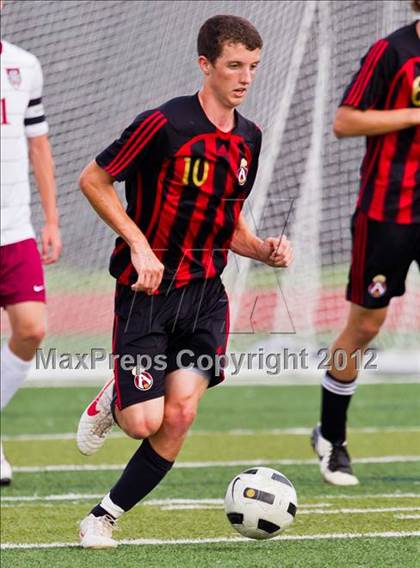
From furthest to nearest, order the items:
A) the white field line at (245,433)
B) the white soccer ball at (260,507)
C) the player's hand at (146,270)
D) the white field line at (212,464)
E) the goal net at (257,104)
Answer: the white field line at (245,433), the goal net at (257,104), the white field line at (212,464), the white soccer ball at (260,507), the player's hand at (146,270)

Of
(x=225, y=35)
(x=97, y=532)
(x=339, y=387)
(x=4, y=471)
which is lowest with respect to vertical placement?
(x=4, y=471)

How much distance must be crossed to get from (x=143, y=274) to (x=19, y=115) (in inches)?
81.8

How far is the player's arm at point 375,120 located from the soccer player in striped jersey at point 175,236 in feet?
2.76

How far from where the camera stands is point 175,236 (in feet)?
16.8

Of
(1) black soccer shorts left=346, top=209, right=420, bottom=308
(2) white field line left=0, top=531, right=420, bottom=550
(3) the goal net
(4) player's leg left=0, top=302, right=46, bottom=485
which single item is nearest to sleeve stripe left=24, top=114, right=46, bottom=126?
(4) player's leg left=0, top=302, right=46, bottom=485

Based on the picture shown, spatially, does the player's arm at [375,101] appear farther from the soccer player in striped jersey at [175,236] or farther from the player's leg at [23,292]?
the player's leg at [23,292]

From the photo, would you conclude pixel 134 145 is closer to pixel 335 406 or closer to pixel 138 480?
pixel 138 480

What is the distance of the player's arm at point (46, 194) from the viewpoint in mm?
6621

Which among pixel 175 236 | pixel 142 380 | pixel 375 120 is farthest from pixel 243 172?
pixel 375 120

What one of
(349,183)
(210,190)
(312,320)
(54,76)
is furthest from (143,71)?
(210,190)

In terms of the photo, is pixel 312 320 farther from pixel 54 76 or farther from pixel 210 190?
pixel 210 190

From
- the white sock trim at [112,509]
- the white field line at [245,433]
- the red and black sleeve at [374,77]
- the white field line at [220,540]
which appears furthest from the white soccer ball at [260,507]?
the white field line at [245,433]

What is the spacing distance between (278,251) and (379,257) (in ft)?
3.86

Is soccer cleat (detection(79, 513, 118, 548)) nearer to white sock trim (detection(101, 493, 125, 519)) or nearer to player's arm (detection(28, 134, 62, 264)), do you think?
white sock trim (detection(101, 493, 125, 519))
